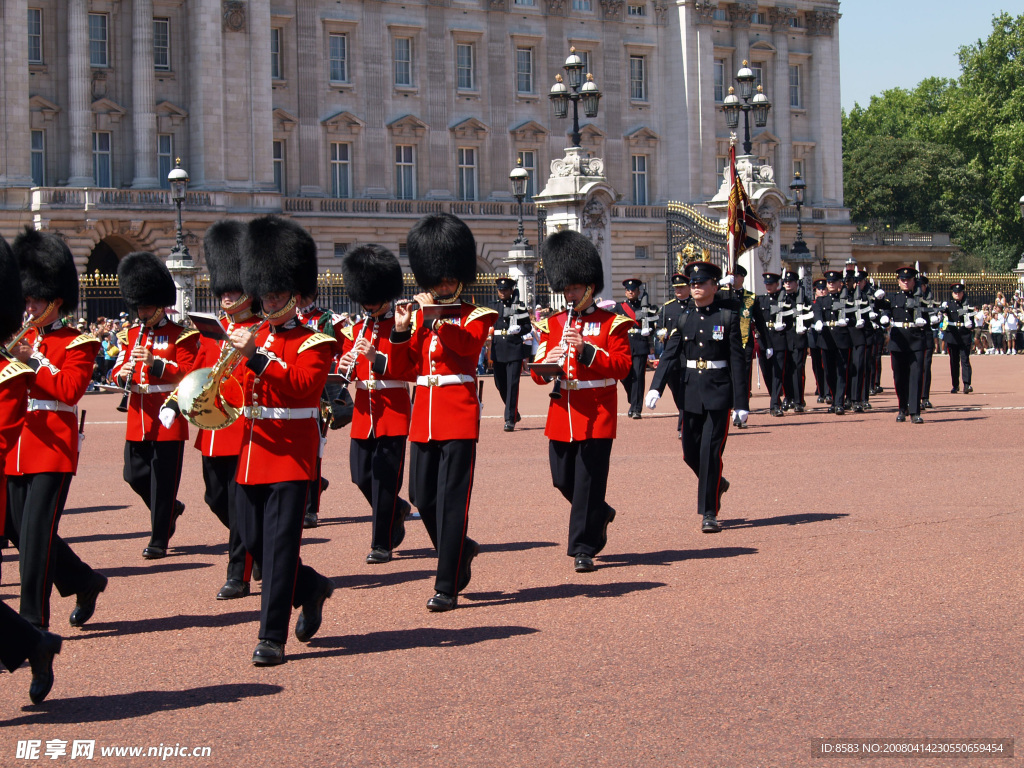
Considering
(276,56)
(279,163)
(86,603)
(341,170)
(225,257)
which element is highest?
(276,56)

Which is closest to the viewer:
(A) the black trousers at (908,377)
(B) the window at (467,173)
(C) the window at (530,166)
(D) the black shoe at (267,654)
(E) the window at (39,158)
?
(D) the black shoe at (267,654)

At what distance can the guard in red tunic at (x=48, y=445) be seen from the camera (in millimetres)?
→ 5980

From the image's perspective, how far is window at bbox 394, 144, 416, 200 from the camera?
145ft

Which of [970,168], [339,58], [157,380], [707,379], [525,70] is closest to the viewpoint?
[157,380]

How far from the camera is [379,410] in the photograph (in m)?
8.05

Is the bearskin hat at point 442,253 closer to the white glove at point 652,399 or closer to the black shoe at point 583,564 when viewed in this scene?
the black shoe at point 583,564

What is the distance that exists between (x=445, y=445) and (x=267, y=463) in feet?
3.96

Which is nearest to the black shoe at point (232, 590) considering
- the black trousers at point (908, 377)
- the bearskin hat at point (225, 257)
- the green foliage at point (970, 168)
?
the bearskin hat at point (225, 257)

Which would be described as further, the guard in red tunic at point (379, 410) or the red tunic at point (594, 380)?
the guard in red tunic at point (379, 410)

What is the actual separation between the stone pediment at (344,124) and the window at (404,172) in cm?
153

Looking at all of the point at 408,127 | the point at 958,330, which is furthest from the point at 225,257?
the point at 408,127

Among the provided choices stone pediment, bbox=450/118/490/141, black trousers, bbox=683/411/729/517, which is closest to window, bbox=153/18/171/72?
stone pediment, bbox=450/118/490/141

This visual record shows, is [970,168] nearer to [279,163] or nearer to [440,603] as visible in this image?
[279,163]

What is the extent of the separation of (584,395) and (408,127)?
37.3m
